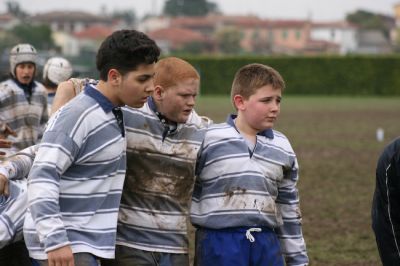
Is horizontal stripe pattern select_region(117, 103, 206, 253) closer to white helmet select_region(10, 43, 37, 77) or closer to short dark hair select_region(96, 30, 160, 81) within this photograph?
short dark hair select_region(96, 30, 160, 81)

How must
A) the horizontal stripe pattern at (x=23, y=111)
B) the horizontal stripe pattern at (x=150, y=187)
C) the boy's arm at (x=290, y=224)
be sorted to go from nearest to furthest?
the horizontal stripe pattern at (x=150, y=187), the boy's arm at (x=290, y=224), the horizontal stripe pattern at (x=23, y=111)

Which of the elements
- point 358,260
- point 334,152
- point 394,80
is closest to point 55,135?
point 358,260

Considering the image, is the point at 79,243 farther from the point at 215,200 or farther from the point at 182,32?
the point at 182,32

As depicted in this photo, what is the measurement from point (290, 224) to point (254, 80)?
33.2 inches

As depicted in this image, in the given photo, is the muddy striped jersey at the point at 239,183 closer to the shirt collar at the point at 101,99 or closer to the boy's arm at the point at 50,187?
the shirt collar at the point at 101,99

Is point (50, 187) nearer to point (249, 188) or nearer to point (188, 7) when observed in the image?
point (249, 188)

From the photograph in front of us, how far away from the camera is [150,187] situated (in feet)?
17.7

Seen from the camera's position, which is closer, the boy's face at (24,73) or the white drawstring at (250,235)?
the white drawstring at (250,235)

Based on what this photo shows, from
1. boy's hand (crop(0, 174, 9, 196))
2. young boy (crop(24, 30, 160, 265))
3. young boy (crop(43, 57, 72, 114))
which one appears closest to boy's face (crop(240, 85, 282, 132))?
young boy (crop(24, 30, 160, 265))

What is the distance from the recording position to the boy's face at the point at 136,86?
5.02 metres

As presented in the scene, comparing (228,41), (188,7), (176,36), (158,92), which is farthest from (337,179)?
(188,7)

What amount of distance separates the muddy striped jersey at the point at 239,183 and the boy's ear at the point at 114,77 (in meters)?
0.87

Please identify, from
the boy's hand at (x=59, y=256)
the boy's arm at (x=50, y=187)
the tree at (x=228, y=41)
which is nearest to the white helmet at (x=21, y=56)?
the boy's arm at (x=50, y=187)

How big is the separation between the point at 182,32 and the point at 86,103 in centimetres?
14462
